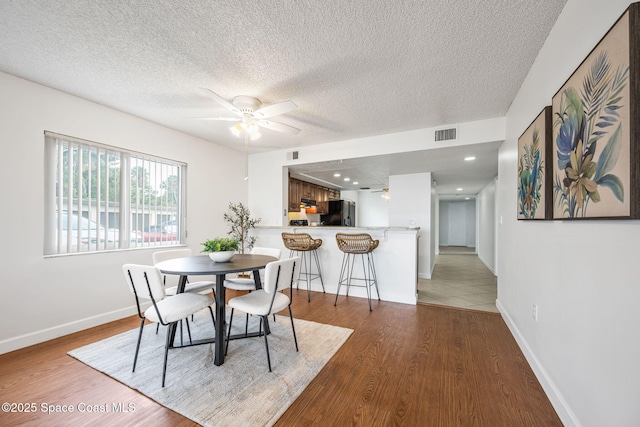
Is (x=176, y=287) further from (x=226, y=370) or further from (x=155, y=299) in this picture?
(x=226, y=370)

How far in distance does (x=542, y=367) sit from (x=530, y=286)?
596 mm

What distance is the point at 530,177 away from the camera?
201cm

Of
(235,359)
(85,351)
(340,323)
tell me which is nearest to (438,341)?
(340,323)

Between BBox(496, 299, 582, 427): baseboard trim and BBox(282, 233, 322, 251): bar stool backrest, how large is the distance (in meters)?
2.54

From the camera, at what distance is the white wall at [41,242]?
7.60 feet

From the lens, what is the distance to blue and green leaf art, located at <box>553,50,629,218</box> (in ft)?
3.30

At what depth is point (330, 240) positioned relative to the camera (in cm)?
419

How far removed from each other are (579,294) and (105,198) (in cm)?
433

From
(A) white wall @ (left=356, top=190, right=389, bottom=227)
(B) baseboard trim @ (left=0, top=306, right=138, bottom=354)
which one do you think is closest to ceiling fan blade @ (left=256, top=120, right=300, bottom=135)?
(B) baseboard trim @ (left=0, top=306, right=138, bottom=354)

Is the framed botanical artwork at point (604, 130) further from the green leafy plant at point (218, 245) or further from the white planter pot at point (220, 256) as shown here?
the green leafy plant at point (218, 245)

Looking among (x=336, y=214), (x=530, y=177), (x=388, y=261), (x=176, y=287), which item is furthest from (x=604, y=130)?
(x=336, y=214)

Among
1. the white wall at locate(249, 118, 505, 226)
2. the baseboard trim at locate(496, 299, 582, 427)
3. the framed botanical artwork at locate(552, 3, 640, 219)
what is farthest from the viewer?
the white wall at locate(249, 118, 505, 226)

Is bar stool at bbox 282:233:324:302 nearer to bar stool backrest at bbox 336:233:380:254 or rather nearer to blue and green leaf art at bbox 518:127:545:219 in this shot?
bar stool backrest at bbox 336:233:380:254

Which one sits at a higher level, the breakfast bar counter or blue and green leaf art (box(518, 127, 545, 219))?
blue and green leaf art (box(518, 127, 545, 219))
